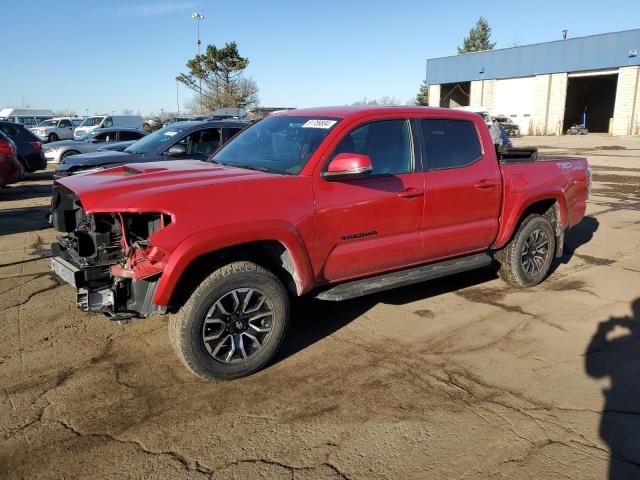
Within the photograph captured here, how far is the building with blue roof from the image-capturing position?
39875 millimetres

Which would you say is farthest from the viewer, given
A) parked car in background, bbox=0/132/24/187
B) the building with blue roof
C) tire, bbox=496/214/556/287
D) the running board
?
the building with blue roof

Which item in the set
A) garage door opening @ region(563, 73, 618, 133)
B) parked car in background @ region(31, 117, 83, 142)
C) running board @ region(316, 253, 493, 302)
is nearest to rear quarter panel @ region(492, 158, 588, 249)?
running board @ region(316, 253, 493, 302)

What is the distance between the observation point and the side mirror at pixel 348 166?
12.7 ft

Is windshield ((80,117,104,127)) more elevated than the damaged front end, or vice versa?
windshield ((80,117,104,127))

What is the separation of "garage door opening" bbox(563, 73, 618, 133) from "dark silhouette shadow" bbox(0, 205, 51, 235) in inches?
1924

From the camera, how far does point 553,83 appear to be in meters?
44.1

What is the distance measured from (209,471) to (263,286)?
133 centimetres

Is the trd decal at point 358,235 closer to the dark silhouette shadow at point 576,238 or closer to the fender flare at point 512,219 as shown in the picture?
the fender flare at point 512,219

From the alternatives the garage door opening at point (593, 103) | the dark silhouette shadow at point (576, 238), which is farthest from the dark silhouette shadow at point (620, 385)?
the garage door opening at point (593, 103)

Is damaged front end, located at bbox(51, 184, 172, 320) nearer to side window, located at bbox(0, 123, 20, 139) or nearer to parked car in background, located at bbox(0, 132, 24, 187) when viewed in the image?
parked car in background, located at bbox(0, 132, 24, 187)

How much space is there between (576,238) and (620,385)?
530 cm

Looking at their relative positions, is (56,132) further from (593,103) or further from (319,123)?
(593,103)

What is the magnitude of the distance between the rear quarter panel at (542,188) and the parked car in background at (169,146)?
5.16m

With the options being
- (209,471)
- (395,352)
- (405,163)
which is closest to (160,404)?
(209,471)
